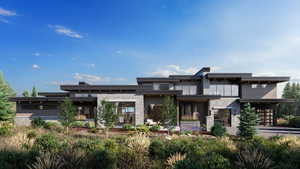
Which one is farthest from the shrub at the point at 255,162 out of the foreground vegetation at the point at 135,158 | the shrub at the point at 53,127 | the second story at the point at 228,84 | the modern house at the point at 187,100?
the shrub at the point at 53,127

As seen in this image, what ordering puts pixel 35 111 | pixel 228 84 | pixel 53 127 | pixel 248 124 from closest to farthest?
pixel 248 124 < pixel 53 127 < pixel 35 111 < pixel 228 84

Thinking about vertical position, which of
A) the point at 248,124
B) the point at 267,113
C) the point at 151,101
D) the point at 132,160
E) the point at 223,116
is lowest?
the point at 223,116

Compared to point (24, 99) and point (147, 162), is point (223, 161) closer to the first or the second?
point (147, 162)

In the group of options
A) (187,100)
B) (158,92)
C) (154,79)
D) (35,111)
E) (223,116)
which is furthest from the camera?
(154,79)

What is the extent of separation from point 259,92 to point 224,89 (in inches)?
189

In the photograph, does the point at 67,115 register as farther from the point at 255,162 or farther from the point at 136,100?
the point at 255,162

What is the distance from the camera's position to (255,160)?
5.98 m

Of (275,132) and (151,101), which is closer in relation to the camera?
(275,132)

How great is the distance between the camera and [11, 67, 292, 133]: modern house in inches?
776

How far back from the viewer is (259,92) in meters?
22.1

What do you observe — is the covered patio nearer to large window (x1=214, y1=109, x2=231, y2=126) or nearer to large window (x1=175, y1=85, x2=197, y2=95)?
large window (x1=214, y1=109, x2=231, y2=126)

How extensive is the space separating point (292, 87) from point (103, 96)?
49.7m

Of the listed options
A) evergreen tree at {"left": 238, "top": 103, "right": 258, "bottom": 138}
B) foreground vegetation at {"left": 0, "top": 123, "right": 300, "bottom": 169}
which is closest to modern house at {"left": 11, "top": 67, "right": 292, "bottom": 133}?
evergreen tree at {"left": 238, "top": 103, "right": 258, "bottom": 138}

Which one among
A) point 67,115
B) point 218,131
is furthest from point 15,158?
point 218,131
